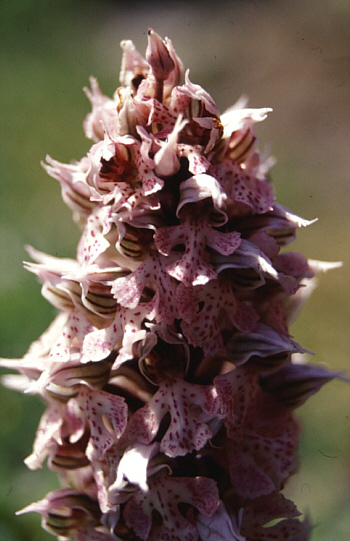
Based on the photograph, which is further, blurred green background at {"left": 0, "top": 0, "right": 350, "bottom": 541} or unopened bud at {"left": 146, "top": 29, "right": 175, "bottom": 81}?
blurred green background at {"left": 0, "top": 0, "right": 350, "bottom": 541}

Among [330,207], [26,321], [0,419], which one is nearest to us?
[0,419]

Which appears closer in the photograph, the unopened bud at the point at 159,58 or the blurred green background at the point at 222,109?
the unopened bud at the point at 159,58

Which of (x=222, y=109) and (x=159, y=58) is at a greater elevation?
(x=222, y=109)

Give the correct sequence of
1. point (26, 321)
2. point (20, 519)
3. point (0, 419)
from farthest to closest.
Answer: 1. point (26, 321)
2. point (0, 419)
3. point (20, 519)

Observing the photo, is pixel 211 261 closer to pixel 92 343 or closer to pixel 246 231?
pixel 246 231

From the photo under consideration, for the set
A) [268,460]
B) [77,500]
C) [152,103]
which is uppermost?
[152,103]

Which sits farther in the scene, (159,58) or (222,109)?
(222,109)

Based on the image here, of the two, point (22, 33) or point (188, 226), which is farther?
point (22, 33)

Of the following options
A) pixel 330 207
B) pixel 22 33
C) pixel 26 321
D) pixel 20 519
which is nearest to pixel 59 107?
pixel 22 33
